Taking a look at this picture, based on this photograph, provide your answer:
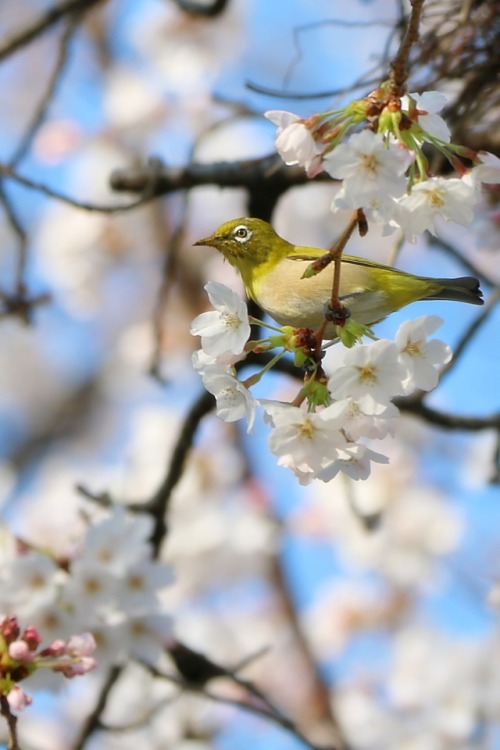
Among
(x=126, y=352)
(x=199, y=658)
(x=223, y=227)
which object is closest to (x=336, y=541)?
(x=126, y=352)

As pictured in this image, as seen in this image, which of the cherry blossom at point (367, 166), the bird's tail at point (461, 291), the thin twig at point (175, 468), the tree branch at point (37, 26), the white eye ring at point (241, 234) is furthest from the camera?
the tree branch at point (37, 26)

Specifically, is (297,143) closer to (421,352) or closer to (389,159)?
(389,159)

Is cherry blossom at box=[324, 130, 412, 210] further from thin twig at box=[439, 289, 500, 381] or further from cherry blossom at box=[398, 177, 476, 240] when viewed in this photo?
thin twig at box=[439, 289, 500, 381]

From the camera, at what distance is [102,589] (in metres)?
2.63

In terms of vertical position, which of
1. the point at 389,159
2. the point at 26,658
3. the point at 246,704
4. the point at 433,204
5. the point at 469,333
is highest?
the point at 389,159

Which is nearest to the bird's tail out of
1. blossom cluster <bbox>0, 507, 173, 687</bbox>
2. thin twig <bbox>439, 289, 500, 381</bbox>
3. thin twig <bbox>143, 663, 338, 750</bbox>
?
thin twig <bbox>439, 289, 500, 381</bbox>

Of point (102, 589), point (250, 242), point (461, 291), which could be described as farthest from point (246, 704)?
point (461, 291)

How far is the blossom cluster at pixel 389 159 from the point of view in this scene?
1241 millimetres

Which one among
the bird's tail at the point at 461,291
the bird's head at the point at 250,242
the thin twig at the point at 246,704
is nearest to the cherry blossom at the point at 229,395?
the bird's tail at the point at 461,291

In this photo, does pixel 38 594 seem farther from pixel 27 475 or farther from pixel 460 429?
pixel 27 475

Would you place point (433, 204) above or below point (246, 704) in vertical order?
above

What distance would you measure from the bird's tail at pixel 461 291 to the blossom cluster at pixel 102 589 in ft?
4.43

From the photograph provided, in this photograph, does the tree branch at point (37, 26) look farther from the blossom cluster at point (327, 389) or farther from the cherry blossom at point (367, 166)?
the cherry blossom at point (367, 166)

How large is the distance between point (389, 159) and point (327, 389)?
0.36 m
